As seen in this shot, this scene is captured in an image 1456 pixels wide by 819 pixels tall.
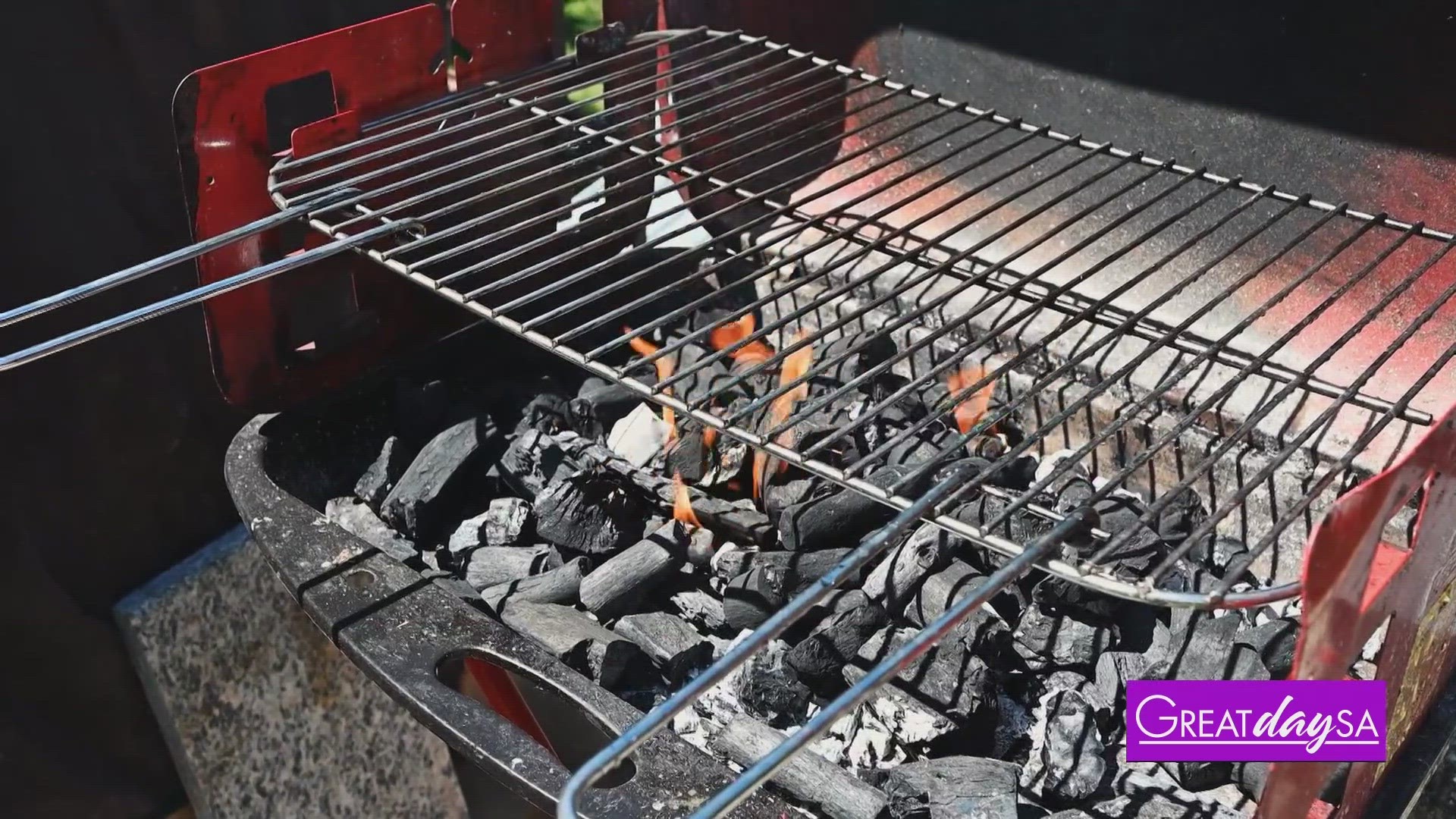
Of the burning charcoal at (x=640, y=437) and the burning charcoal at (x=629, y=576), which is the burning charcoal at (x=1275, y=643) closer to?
the burning charcoal at (x=629, y=576)

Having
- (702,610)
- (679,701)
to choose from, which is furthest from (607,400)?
(679,701)

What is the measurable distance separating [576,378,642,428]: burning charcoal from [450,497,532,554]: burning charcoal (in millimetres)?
222

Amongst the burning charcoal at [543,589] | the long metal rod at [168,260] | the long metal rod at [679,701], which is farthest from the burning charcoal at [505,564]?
the long metal rod at [679,701]

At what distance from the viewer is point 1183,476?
1.69 metres

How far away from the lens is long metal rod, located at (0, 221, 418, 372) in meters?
1.16

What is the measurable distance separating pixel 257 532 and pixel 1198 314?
1.14 m

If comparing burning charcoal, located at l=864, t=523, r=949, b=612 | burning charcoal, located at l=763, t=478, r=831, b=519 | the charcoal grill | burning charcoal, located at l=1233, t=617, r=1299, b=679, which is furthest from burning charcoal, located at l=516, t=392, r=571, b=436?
burning charcoal, located at l=1233, t=617, r=1299, b=679

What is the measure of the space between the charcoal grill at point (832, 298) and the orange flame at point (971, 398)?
0.05ft

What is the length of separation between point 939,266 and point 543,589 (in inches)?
25.8

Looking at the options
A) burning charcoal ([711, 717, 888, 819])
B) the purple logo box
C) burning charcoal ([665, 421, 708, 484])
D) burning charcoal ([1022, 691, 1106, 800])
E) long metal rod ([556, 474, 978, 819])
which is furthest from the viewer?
burning charcoal ([665, 421, 708, 484])

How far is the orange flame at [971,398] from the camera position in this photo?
1.83 m

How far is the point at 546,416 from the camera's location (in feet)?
6.13

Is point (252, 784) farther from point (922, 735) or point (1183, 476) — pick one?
point (1183, 476)

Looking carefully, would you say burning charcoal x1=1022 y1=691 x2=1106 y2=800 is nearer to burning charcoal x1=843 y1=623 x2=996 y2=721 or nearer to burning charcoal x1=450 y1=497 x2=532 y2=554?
burning charcoal x1=843 y1=623 x2=996 y2=721
